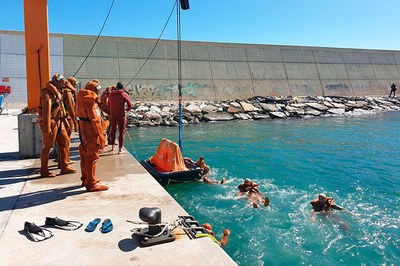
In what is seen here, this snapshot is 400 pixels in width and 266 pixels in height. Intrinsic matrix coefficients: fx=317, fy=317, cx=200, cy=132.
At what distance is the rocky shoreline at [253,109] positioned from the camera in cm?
2233

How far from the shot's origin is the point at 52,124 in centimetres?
621

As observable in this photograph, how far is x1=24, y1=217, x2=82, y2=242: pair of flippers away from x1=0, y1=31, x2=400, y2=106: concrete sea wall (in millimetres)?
23765

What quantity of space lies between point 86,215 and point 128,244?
1.11 metres

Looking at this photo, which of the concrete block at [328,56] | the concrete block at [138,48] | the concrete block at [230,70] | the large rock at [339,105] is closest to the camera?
the concrete block at [138,48]

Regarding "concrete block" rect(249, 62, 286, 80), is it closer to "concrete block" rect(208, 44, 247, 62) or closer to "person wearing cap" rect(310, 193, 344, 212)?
"concrete block" rect(208, 44, 247, 62)

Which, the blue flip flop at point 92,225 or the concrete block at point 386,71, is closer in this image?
the blue flip flop at point 92,225

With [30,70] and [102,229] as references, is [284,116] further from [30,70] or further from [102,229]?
[102,229]

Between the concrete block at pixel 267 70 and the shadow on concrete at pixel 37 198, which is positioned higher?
the concrete block at pixel 267 70

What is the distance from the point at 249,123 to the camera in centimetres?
2277

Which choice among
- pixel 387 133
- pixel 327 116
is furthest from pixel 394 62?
pixel 387 133

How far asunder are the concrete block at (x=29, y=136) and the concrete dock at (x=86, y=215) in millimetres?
481

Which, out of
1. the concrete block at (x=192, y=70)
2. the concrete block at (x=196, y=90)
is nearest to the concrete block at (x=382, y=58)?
the concrete block at (x=192, y=70)

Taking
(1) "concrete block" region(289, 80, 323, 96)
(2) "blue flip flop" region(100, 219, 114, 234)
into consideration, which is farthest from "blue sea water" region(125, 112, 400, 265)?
(1) "concrete block" region(289, 80, 323, 96)

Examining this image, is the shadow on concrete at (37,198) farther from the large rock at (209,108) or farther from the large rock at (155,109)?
the large rock at (209,108)
